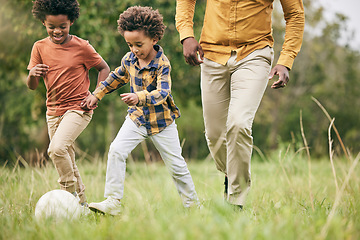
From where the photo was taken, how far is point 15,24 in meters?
9.71

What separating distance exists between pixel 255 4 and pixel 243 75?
0.61 meters

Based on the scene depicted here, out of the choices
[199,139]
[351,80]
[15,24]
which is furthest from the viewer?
[199,139]

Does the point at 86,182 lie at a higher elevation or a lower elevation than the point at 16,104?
higher

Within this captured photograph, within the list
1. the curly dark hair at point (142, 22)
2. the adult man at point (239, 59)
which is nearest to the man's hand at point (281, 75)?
the adult man at point (239, 59)

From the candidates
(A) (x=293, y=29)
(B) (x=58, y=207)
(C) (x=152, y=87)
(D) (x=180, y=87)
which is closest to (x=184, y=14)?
(C) (x=152, y=87)

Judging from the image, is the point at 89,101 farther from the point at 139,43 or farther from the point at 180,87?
the point at 180,87

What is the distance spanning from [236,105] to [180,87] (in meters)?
9.24

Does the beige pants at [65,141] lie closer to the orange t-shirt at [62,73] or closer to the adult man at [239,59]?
the orange t-shirt at [62,73]

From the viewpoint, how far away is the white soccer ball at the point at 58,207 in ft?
9.60

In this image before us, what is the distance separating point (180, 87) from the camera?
12.6m

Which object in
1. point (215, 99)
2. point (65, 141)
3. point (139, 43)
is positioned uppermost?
point (139, 43)

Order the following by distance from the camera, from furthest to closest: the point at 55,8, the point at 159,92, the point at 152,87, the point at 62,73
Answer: the point at 62,73 → the point at 55,8 → the point at 152,87 → the point at 159,92

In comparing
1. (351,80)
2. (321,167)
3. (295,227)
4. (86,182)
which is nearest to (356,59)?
(351,80)

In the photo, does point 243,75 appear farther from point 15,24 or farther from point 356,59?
point 356,59
